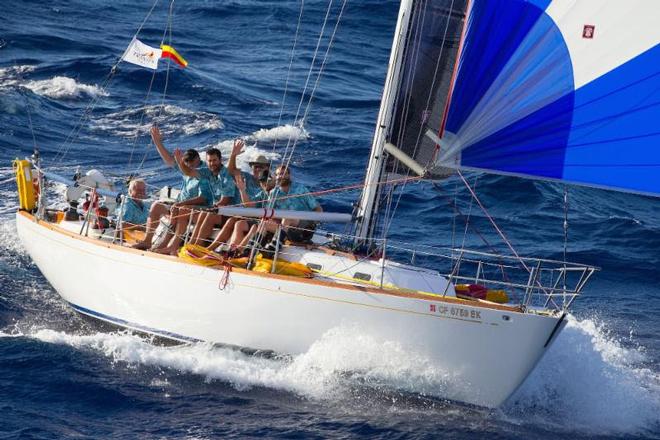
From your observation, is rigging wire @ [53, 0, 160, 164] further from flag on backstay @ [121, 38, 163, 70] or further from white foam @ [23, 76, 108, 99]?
flag on backstay @ [121, 38, 163, 70]

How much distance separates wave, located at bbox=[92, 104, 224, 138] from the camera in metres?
22.3

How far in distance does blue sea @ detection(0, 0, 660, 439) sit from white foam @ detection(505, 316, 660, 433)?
2 cm

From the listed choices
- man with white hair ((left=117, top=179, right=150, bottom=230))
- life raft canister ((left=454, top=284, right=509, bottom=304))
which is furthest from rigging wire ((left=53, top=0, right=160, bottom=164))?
life raft canister ((left=454, top=284, right=509, bottom=304))

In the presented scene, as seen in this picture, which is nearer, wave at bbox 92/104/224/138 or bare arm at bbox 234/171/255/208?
bare arm at bbox 234/171/255/208

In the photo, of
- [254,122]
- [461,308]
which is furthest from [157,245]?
[254,122]

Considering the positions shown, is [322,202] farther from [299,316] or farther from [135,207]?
[299,316]

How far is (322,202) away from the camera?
1906 cm

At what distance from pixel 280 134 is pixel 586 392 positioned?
1180 centimetres

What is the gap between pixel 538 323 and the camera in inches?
440

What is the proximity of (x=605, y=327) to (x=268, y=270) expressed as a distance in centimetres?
541

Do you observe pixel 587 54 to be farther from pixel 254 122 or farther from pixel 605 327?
pixel 254 122

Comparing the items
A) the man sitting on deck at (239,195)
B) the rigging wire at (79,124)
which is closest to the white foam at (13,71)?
the rigging wire at (79,124)

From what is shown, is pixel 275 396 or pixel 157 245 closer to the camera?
pixel 275 396

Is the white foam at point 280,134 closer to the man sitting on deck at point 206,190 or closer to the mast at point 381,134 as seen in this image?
the man sitting on deck at point 206,190
